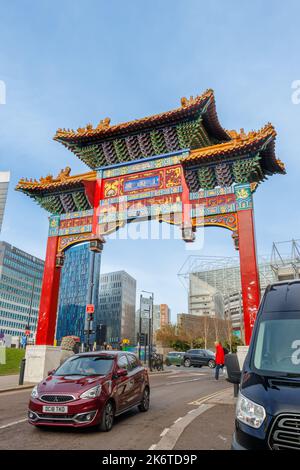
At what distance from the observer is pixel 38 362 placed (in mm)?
16094

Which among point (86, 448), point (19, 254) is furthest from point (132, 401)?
point (19, 254)

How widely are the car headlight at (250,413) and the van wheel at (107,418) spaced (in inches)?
131

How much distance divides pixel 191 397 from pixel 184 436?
5.86 m

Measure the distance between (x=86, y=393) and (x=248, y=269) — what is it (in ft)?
30.9

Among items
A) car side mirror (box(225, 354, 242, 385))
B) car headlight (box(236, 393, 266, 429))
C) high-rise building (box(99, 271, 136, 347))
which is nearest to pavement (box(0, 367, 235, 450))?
car side mirror (box(225, 354, 242, 385))

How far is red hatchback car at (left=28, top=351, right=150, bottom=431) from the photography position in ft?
19.7

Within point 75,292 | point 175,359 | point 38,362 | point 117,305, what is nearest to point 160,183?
point 38,362

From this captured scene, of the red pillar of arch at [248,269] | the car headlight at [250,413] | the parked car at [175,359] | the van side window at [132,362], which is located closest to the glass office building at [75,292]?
the parked car at [175,359]

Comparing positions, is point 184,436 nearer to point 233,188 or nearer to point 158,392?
point 158,392

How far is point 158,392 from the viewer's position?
1266cm

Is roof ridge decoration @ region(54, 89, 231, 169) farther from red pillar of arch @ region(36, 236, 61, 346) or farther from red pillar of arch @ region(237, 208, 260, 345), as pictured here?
red pillar of arch @ region(36, 236, 61, 346)

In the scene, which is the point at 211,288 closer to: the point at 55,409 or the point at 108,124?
the point at 108,124

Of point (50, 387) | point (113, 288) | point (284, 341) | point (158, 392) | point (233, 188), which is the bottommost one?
point (158, 392)

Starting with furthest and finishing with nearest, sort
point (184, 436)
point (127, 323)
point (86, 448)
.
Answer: point (127, 323) < point (184, 436) < point (86, 448)
